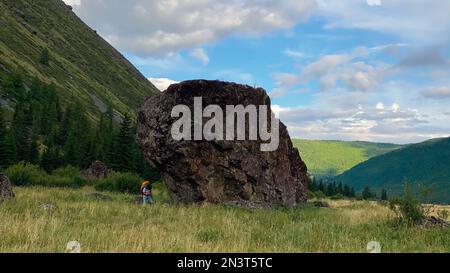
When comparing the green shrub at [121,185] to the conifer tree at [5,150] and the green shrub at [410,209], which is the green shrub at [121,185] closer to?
the conifer tree at [5,150]

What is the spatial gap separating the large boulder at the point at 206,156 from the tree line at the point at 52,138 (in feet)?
132

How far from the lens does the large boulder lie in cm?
2047

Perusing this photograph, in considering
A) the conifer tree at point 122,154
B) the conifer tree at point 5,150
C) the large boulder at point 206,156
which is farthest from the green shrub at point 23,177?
the conifer tree at point 122,154

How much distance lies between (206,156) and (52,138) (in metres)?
76.7

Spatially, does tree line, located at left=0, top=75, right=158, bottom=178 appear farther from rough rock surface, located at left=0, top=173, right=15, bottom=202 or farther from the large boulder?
the large boulder

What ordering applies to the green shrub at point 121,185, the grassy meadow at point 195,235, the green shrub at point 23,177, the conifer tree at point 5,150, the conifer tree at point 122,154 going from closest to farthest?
the grassy meadow at point 195,235
the green shrub at point 121,185
the green shrub at point 23,177
the conifer tree at point 5,150
the conifer tree at point 122,154

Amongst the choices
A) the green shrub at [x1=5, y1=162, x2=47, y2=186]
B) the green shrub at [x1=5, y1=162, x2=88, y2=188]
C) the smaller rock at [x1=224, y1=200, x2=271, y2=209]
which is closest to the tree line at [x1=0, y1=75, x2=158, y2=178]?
the green shrub at [x1=5, y1=162, x2=88, y2=188]

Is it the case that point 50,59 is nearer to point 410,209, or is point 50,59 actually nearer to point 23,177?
point 23,177

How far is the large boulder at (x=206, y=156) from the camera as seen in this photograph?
20469 mm

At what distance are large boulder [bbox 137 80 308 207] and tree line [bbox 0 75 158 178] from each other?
132 ft

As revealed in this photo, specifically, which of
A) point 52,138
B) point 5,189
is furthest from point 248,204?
point 52,138
